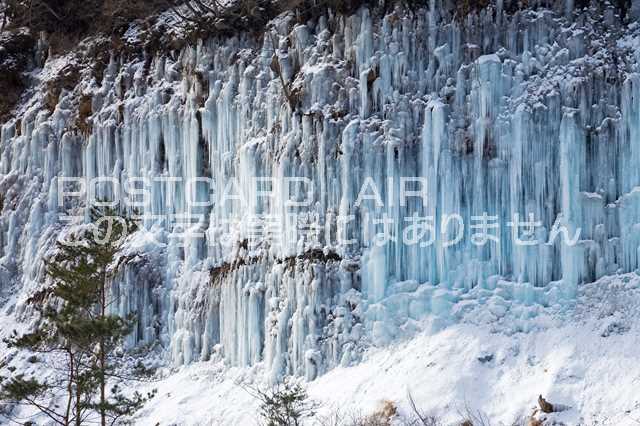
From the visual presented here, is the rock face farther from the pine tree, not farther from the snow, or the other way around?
the pine tree

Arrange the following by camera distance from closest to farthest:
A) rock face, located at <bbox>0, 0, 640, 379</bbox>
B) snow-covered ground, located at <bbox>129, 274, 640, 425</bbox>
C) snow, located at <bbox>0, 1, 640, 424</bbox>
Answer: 1. snow-covered ground, located at <bbox>129, 274, 640, 425</bbox>
2. snow, located at <bbox>0, 1, 640, 424</bbox>
3. rock face, located at <bbox>0, 0, 640, 379</bbox>

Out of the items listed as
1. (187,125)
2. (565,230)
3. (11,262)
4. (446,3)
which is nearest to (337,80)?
(446,3)

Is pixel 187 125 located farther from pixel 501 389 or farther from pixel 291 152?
pixel 501 389

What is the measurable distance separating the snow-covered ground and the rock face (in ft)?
1.75

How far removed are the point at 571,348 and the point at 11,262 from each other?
1569 centimetres

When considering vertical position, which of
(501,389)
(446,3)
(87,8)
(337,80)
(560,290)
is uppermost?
(87,8)

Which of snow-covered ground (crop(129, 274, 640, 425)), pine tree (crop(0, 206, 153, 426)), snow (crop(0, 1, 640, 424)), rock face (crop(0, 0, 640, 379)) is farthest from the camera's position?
rock face (crop(0, 0, 640, 379))

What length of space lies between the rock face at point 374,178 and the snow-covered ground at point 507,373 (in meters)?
0.53

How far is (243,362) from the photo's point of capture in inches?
784

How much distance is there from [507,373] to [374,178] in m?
5.03

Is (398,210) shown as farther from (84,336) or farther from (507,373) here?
(84,336)

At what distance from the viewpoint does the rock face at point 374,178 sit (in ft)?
58.6

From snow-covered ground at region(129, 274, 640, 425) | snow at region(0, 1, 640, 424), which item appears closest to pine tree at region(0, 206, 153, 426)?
snow-covered ground at region(129, 274, 640, 425)

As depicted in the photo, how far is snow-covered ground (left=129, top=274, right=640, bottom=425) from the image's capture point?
15.6 meters
